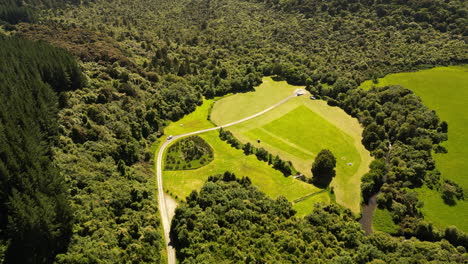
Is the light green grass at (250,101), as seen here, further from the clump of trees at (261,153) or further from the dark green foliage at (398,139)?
the dark green foliage at (398,139)

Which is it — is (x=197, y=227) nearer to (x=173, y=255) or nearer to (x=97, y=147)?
(x=173, y=255)

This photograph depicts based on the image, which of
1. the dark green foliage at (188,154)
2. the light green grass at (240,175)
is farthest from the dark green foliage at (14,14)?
the light green grass at (240,175)

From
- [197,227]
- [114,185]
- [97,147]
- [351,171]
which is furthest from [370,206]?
[97,147]

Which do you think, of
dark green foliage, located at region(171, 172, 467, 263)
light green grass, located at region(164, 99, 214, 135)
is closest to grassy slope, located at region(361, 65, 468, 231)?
dark green foliage, located at region(171, 172, 467, 263)

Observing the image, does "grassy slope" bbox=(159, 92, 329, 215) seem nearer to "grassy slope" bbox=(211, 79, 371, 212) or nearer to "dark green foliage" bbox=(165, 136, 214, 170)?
"dark green foliage" bbox=(165, 136, 214, 170)

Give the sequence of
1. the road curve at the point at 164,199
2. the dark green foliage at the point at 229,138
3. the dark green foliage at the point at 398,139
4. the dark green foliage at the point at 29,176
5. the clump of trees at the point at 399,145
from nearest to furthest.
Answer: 1. the dark green foliage at the point at 29,176
2. the road curve at the point at 164,199
3. the clump of trees at the point at 399,145
4. the dark green foliage at the point at 398,139
5. the dark green foliage at the point at 229,138

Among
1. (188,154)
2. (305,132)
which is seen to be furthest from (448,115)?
(188,154)
